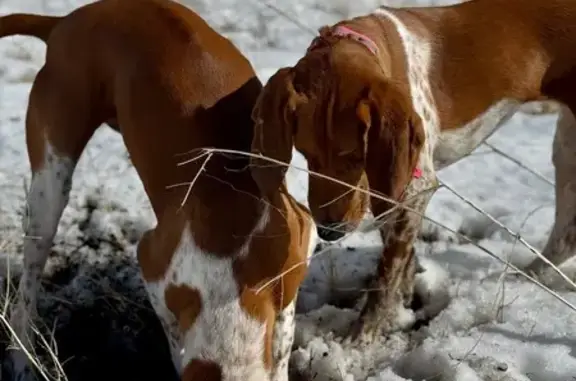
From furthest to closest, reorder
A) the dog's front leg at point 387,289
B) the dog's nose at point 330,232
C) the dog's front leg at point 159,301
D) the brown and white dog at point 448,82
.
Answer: the dog's front leg at point 387,289 → the dog's front leg at point 159,301 → the brown and white dog at point 448,82 → the dog's nose at point 330,232

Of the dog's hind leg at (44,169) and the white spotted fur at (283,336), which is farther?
the dog's hind leg at (44,169)

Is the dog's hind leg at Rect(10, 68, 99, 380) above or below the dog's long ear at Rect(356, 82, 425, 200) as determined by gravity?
below

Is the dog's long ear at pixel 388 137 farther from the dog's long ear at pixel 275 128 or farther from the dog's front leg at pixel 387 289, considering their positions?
the dog's front leg at pixel 387 289

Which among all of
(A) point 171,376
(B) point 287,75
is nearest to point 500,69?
(B) point 287,75

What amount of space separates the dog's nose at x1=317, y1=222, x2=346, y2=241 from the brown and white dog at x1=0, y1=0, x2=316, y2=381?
12 cm

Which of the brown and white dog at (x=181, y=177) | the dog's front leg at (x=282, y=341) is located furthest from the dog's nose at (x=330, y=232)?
the dog's front leg at (x=282, y=341)

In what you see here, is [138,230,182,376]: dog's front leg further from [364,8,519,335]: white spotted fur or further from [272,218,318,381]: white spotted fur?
[364,8,519,335]: white spotted fur

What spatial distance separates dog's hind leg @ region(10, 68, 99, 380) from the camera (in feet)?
10.6

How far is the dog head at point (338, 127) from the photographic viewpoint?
265 cm

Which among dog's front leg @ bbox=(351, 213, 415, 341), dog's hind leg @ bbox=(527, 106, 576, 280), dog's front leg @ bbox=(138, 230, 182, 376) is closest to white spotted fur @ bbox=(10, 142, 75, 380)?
dog's front leg @ bbox=(138, 230, 182, 376)

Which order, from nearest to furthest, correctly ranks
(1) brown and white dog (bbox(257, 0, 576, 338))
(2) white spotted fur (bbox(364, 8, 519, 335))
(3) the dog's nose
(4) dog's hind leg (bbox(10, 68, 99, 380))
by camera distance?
(3) the dog's nose < (1) brown and white dog (bbox(257, 0, 576, 338)) < (4) dog's hind leg (bbox(10, 68, 99, 380)) < (2) white spotted fur (bbox(364, 8, 519, 335))

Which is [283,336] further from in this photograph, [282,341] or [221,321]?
[221,321]

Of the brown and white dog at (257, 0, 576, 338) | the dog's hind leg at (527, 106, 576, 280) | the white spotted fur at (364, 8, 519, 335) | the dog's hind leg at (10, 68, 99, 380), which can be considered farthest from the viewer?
the dog's hind leg at (527, 106, 576, 280)

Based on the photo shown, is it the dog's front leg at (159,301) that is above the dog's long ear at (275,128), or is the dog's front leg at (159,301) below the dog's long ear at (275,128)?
below
